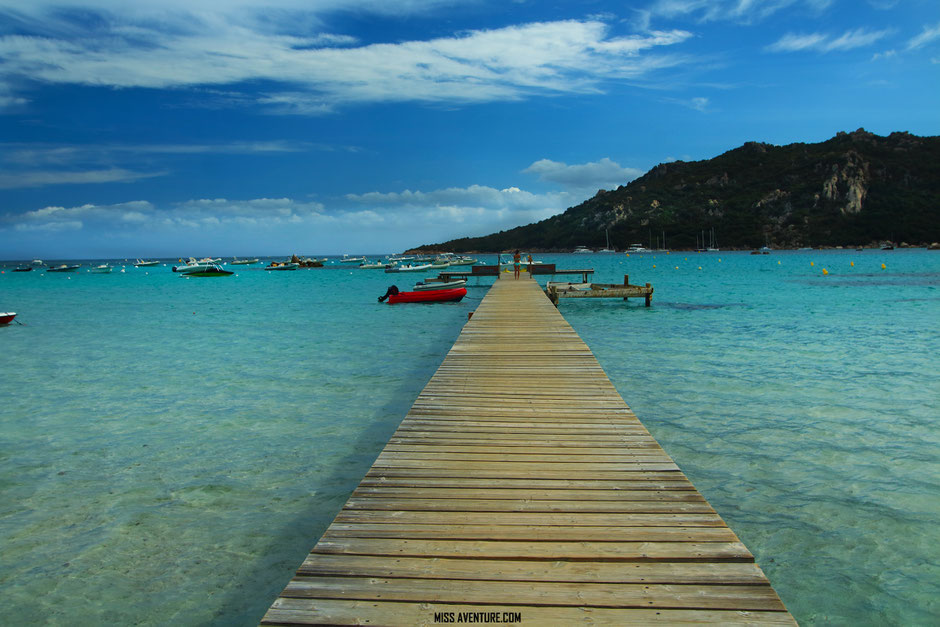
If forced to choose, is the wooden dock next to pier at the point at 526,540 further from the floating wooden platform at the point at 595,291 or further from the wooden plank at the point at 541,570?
the floating wooden platform at the point at 595,291

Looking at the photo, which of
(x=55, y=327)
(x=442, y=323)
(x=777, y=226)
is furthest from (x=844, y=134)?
(x=55, y=327)

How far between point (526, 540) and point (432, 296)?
1065 inches

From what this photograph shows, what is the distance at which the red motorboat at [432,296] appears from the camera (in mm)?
30172

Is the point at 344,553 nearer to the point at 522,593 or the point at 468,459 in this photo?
the point at 522,593

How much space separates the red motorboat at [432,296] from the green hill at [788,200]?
405 ft

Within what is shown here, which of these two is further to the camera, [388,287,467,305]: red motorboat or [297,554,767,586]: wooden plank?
[388,287,467,305]: red motorboat

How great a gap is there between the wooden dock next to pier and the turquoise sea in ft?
4.71

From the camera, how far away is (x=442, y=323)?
77.3 feet

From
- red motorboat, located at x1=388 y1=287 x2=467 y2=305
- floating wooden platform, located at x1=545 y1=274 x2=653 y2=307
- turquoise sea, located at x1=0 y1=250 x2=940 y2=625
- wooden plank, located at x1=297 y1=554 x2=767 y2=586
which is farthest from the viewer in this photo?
red motorboat, located at x1=388 y1=287 x2=467 y2=305

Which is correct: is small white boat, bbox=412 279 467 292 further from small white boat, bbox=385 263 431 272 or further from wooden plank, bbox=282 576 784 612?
wooden plank, bbox=282 576 784 612

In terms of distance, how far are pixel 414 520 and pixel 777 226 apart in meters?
148

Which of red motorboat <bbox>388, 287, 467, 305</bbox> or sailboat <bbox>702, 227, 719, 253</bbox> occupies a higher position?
sailboat <bbox>702, 227, 719, 253</bbox>

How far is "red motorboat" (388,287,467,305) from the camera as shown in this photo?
30.2m

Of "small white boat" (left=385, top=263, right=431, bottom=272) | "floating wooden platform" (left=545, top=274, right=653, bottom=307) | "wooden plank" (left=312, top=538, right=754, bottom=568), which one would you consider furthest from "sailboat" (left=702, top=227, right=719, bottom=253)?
"wooden plank" (left=312, top=538, right=754, bottom=568)
